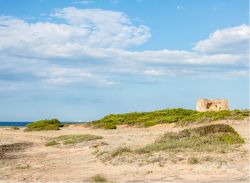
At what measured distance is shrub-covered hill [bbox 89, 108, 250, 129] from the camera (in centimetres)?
3981

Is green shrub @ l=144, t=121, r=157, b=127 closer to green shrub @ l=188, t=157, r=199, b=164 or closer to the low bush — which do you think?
the low bush

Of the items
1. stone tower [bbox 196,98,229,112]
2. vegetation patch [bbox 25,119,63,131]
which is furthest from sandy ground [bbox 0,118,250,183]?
stone tower [bbox 196,98,229,112]

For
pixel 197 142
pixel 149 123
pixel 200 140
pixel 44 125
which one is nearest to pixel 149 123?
pixel 149 123

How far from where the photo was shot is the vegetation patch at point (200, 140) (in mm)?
19438

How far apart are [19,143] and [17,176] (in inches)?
576

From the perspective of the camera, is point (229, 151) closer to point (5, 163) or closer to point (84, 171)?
point (84, 171)

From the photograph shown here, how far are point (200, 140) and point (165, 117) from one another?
2503 cm

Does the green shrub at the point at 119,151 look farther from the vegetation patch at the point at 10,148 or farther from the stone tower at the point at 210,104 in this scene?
the stone tower at the point at 210,104

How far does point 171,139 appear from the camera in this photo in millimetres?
23219

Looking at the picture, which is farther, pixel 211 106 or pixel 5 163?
pixel 211 106

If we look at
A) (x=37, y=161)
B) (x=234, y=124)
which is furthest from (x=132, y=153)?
(x=234, y=124)

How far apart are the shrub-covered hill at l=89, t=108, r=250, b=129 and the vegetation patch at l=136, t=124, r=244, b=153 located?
14.6 m

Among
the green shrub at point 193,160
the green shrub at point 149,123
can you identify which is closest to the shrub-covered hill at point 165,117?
the green shrub at point 149,123

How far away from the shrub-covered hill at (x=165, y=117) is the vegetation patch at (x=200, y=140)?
1465 centimetres
